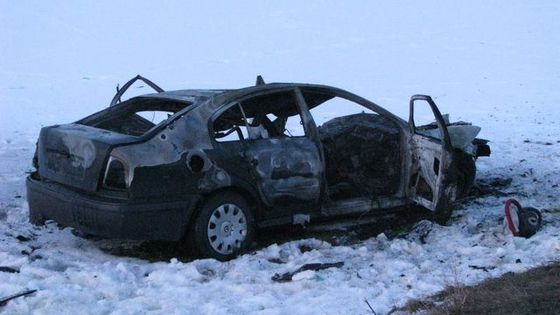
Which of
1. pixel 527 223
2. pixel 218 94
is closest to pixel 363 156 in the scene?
pixel 527 223

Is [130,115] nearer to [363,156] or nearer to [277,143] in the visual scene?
[277,143]

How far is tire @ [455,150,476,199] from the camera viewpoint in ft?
25.7

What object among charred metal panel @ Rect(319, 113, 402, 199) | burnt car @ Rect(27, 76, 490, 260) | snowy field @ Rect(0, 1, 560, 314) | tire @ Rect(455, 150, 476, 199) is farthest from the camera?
tire @ Rect(455, 150, 476, 199)

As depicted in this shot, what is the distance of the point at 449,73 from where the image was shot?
1856 cm

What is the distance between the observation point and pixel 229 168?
6203 millimetres

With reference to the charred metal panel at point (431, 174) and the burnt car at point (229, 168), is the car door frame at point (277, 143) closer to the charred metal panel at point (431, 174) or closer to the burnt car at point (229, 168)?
the burnt car at point (229, 168)

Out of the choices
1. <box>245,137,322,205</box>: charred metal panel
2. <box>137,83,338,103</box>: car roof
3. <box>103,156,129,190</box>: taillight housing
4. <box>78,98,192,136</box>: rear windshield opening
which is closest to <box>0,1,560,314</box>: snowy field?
<box>245,137,322,205</box>: charred metal panel

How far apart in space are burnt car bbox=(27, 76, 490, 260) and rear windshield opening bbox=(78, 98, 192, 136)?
0.04 ft

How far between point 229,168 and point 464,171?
2.92 meters

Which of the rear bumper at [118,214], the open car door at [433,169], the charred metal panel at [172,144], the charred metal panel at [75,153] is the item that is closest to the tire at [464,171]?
the open car door at [433,169]

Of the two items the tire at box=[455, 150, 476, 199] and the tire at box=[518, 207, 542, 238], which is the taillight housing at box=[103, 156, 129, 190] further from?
the tire at box=[455, 150, 476, 199]

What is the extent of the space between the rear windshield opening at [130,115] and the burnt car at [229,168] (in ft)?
0.04

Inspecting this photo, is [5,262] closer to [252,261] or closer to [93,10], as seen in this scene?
[252,261]

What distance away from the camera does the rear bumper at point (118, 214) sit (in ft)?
18.8
